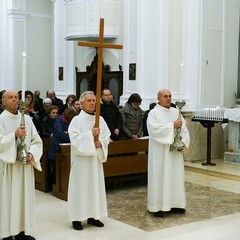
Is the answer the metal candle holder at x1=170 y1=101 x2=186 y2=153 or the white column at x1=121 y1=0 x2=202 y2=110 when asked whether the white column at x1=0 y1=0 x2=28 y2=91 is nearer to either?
the white column at x1=121 y1=0 x2=202 y2=110

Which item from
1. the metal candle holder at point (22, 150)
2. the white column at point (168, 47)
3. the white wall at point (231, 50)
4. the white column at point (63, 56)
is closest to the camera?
the metal candle holder at point (22, 150)

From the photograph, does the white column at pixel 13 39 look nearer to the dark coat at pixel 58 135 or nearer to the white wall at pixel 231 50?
the white wall at pixel 231 50

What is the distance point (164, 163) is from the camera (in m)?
7.15

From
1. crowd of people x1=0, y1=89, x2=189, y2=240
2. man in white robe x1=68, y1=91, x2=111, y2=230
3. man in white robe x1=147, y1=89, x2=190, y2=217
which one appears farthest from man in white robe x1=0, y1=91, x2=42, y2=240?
man in white robe x1=147, y1=89, x2=190, y2=217

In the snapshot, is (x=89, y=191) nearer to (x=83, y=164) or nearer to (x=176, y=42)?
(x=83, y=164)

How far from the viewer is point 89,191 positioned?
6445 millimetres

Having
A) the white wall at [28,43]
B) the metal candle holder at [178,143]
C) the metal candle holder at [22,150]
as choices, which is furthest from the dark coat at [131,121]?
the white wall at [28,43]

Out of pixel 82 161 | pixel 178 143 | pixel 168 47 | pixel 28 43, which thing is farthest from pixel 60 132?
pixel 28 43

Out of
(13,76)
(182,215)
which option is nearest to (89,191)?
(182,215)

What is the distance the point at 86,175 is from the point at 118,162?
2.57 metres

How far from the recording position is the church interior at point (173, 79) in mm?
7297

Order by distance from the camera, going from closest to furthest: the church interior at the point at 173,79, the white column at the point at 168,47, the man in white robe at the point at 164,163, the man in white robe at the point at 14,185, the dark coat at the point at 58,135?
the man in white robe at the point at 14,185
the man in white robe at the point at 164,163
the church interior at the point at 173,79
the dark coat at the point at 58,135
the white column at the point at 168,47

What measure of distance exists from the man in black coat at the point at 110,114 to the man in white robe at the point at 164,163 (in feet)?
5.95

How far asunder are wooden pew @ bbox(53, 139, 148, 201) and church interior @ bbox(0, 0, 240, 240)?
0.58ft
